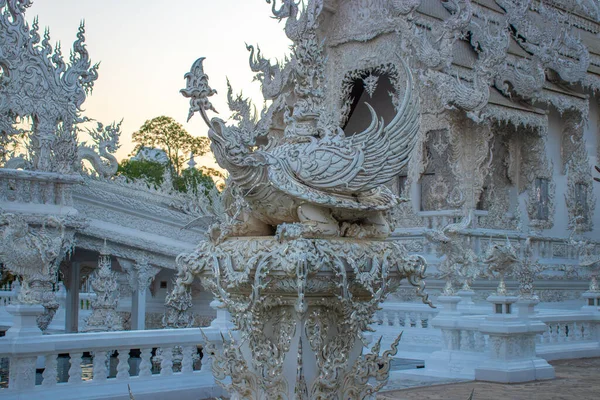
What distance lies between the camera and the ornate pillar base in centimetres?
321

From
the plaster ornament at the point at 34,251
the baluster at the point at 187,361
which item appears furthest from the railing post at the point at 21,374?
the baluster at the point at 187,361

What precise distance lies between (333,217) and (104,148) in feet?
35.5

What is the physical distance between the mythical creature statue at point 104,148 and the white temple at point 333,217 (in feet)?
0.10

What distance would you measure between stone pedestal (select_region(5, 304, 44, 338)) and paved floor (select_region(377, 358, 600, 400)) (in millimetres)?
2592

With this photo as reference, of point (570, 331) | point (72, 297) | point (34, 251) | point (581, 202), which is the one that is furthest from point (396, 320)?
point (581, 202)

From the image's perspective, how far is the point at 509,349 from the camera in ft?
24.2

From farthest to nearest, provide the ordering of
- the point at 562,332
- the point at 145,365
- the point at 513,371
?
the point at 562,332 → the point at 513,371 → the point at 145,365

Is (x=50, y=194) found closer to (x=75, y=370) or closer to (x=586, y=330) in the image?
(x=75, y=370)

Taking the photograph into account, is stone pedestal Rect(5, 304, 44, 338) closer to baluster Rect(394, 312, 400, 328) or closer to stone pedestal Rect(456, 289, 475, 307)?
baluster Rect(394, 312, 400, 328)

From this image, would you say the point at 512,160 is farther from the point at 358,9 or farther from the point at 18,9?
the point at 18,9

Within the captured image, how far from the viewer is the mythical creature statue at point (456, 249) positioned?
12116 millimetres

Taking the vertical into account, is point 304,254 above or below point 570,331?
above

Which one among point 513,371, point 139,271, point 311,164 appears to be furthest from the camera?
point 139,271

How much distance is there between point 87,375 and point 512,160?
9720 millimetres
